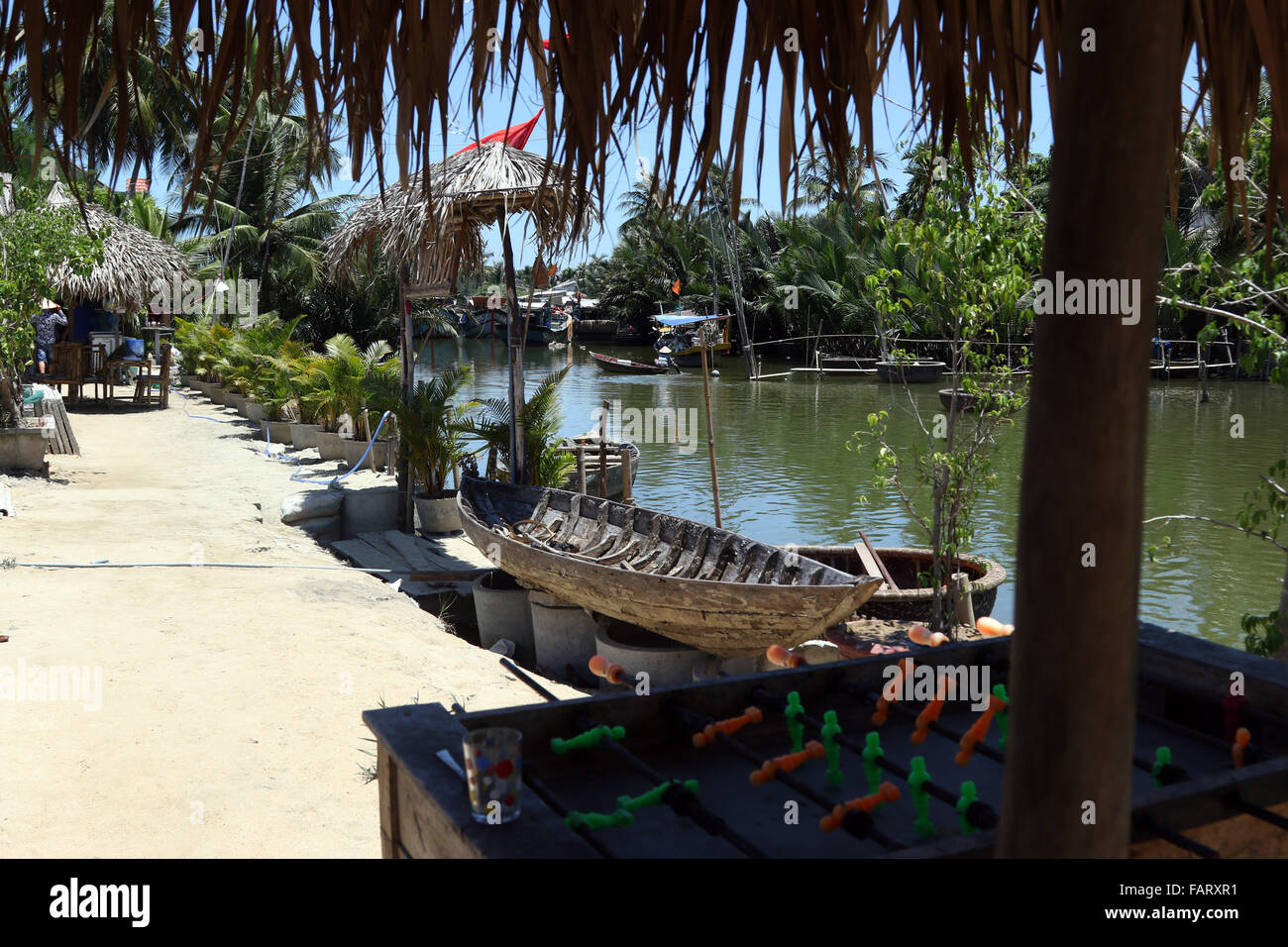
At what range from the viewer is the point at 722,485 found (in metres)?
17.7

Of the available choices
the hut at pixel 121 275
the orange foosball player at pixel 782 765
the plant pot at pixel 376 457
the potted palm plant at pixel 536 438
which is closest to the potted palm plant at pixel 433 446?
the potted palm plant at pixel 536 438

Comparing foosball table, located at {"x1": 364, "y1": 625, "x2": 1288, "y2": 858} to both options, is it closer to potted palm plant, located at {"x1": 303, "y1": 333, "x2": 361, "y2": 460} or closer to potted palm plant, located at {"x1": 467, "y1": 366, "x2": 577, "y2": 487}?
potted palm plant, located at {"x1": 467, "y1": 366, "x2": 577, "y2": 487}

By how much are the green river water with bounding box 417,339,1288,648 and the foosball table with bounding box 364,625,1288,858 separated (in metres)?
0.58

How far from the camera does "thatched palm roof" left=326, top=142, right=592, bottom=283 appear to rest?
10422 millimetres

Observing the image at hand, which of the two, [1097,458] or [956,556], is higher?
[1097,458]

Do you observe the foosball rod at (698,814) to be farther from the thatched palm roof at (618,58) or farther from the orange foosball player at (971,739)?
the thatched palm roof at (618,58)

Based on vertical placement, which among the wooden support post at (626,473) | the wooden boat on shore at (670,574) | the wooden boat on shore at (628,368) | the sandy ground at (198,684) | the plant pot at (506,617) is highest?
the wooden boat on shore at (628,368)

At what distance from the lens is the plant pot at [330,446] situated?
1448 cm

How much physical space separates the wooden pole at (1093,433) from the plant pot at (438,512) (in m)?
10.2

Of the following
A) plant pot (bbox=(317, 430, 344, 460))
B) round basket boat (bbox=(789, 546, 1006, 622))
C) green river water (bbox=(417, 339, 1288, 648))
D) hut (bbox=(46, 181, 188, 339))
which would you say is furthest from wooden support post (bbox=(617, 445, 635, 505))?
hut (bbox=(46, 181, 188, 339))

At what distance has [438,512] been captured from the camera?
11148 millimetres
